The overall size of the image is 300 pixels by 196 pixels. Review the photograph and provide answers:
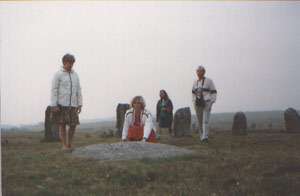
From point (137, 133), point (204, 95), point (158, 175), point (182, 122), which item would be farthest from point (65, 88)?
point (182, 122)

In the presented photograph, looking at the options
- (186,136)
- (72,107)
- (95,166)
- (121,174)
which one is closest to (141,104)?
(72,107)

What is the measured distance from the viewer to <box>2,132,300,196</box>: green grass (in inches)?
228

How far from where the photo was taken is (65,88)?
30.7 feet

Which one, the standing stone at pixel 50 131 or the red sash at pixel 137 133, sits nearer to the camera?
the red sash at pixel 137 133

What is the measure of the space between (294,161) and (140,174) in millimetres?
2644

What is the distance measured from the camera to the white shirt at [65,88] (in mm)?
9336

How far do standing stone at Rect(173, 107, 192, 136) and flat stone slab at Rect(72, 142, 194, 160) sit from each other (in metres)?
6.69

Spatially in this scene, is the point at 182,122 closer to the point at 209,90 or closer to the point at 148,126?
the point at 209,90

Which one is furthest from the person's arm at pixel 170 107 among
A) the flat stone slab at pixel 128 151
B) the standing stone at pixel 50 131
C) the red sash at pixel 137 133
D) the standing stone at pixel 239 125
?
the flat stone slab at pixel 128 151

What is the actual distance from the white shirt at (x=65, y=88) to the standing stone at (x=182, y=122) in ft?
21.7

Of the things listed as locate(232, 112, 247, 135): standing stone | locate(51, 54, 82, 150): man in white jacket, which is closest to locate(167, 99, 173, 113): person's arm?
locate(232, 112, 247, 135): standing stone

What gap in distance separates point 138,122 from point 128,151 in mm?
1135

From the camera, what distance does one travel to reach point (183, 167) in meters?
7.25

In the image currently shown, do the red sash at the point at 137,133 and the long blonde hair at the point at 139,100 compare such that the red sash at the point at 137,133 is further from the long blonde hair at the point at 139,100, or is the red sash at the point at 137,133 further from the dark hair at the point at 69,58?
the dark hair at the point at 69,58
